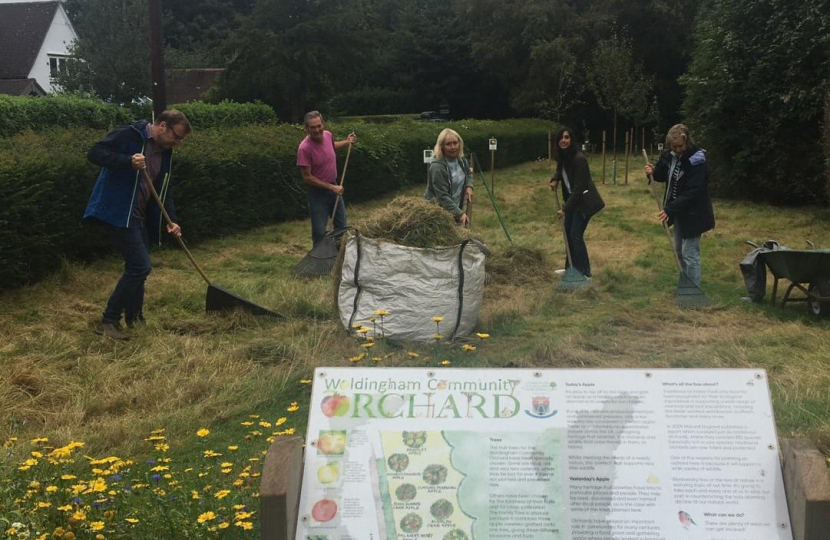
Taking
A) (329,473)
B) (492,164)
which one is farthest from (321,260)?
(492,164)

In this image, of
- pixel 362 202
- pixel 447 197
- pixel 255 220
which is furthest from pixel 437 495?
pixel 362 202

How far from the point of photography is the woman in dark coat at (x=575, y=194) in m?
7.53

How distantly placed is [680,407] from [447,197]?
15.0 feet

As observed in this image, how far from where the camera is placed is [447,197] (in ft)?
22.3

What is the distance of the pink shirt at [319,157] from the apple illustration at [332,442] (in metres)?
5.79

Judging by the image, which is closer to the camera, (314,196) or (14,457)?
(14,457)

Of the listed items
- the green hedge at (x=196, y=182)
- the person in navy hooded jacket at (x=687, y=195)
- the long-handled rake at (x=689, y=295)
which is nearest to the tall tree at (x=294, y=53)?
the green hedge at (x=196, y=182)

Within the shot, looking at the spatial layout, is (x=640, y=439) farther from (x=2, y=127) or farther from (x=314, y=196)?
(x=2, y=127)

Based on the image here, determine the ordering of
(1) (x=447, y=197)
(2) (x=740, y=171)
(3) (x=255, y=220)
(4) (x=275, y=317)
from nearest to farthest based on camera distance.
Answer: (4) (x=275, y=317), (1) (x=447, y=197), (3) (x=255, y=220), (2) (x=740, y=171)

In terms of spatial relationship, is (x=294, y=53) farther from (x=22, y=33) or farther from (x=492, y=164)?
(x=492, y=164)

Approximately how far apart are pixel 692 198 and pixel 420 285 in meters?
2.72

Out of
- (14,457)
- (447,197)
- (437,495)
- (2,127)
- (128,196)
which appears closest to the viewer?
(437,495)

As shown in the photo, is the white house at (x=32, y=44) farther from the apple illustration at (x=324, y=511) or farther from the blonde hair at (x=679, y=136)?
the apple illustration at (x=324, y=511)

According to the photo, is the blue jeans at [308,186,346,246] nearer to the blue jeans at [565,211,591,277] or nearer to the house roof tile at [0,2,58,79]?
the blue jeans at [565,211,591,277]
